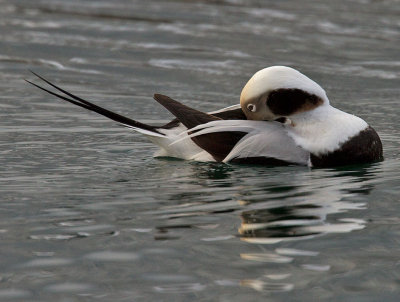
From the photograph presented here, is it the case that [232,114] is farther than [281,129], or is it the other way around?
[232,114]

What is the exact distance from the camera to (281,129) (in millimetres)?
6059

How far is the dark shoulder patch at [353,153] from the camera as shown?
5965mm

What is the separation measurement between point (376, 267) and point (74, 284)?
1.25 meters

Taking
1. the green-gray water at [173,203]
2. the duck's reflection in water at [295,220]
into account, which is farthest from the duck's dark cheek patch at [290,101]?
the duck's reflection in water at [295,220]

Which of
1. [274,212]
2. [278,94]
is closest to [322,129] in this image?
[278,94]

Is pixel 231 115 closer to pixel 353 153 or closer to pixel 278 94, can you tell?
pixel 278 94

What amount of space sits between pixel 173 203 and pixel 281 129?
1.17 meters

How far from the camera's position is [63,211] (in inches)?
195

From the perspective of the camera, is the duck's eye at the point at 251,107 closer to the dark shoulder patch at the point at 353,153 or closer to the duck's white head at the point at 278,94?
the duck's white head at the point at 278,94

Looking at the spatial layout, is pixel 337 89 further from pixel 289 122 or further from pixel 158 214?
pixel 158 214

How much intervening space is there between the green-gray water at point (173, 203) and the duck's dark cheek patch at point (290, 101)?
381 mm

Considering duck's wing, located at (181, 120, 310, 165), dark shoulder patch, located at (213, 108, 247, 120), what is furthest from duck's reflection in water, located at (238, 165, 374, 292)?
dark shoulder patch, located at (213, 108, 247, 120)

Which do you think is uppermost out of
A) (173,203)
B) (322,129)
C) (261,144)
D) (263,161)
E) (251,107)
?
(251,107)

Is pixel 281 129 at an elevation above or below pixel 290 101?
below
